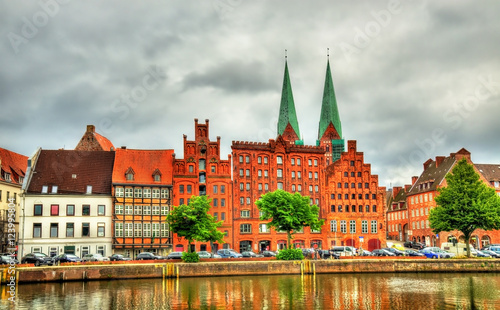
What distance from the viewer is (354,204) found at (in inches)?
3792

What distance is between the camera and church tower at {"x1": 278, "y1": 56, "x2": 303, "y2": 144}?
125812 millimetres

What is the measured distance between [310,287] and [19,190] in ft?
170

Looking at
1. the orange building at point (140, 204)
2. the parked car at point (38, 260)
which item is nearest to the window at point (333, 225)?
the orange building at point (140, 204)

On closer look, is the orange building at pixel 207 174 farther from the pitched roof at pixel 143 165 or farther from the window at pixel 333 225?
the window at pixel 333 225

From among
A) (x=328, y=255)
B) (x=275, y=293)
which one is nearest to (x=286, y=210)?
(x=328, y=255)

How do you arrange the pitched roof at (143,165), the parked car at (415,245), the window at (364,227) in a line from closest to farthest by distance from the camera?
the pitched roof at (143,165)
the window at (364,227)
the parked car at (415,245)

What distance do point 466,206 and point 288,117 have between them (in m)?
58.4

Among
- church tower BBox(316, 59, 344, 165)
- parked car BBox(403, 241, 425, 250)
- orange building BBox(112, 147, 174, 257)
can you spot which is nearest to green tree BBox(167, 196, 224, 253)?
orange building BBox(112, 147, 174, 257)

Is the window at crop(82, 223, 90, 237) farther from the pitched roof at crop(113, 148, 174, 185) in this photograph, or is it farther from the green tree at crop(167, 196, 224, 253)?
the green tree at crop(167, 196, 224, 253)

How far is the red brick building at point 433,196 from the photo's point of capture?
318 ft

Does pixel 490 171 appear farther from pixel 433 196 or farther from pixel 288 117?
pixel 288 117

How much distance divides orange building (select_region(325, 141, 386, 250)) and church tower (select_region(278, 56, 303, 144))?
2899 centimetres

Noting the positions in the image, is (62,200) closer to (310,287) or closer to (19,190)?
(19,190)

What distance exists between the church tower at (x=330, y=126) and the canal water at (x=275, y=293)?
6838 cm
